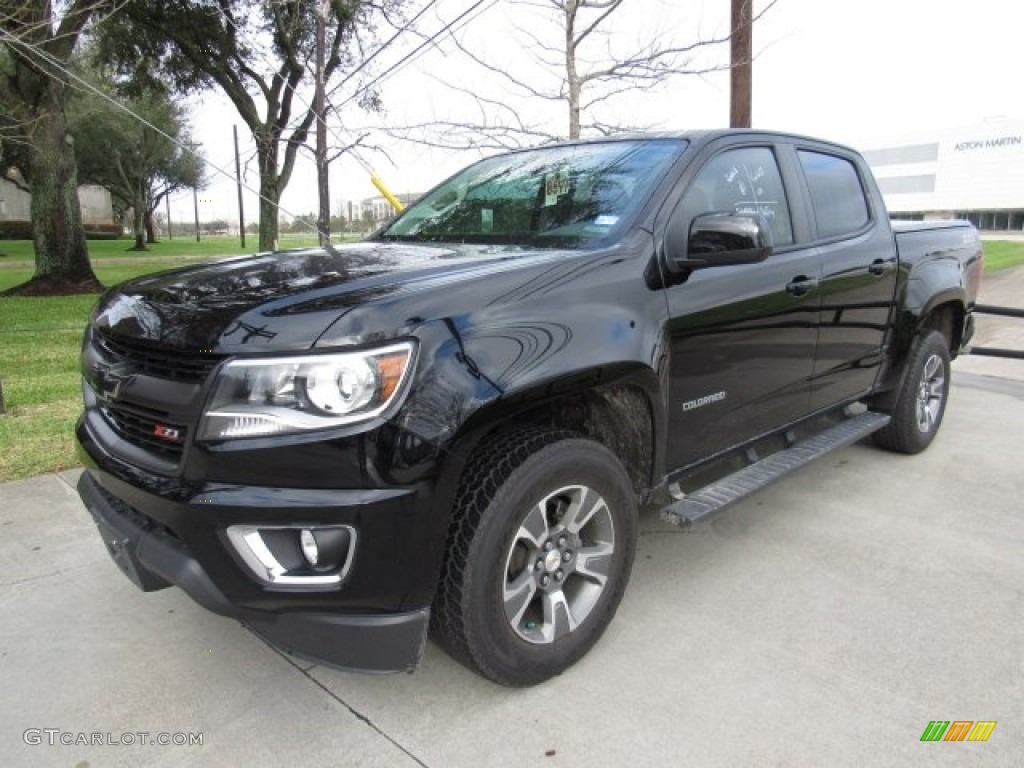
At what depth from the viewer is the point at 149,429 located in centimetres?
235

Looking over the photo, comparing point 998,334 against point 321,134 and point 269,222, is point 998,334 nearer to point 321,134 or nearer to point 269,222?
point 321,134

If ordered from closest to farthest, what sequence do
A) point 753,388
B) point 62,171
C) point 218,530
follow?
point 218,530 → point 753,388 → point 62,171

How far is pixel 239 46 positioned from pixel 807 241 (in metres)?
17.7

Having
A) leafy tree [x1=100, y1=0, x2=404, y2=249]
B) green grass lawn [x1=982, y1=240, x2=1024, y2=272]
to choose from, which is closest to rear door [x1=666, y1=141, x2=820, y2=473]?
leafy tree [x1=100, y1=0, x2=404, y2=249]

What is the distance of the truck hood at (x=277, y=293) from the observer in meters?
2.14

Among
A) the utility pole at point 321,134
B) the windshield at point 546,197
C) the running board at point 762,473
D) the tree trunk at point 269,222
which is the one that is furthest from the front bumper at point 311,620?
the tree trunk at point 269,222

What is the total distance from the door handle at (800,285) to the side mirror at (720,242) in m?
0.62

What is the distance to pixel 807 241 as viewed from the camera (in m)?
3.78

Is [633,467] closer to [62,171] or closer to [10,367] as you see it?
[10,367]

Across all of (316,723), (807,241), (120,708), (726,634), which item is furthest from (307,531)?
(807,241)

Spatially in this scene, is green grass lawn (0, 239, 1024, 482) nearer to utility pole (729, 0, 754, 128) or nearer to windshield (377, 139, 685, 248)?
windshield (377, 139, 685, 248)

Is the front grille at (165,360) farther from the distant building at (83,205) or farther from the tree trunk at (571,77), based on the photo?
the distant building at (83,205)

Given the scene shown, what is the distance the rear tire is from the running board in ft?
1.03

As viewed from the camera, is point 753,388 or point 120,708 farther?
point 753,388
